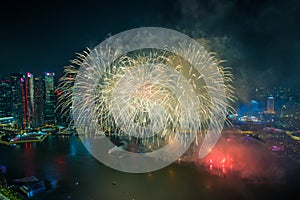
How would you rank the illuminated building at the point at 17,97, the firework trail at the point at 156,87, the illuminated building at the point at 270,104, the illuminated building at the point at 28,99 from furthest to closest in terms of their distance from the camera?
the illuminated building at the point at 270,104 < the illuminated building at the point at 17,97 < the illuminated building at the point at 28,99 < the firework trail at the point at 156,87

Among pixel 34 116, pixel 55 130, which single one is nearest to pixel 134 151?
pixel 55 130

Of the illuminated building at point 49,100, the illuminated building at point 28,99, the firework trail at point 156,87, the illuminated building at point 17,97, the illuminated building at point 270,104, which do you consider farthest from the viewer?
the illuminated building at point 270,104

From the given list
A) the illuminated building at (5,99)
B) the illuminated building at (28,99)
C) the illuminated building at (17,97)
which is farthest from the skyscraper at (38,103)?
the illuminated building at (5,99)

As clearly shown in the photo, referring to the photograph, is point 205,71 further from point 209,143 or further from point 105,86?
point 209,143

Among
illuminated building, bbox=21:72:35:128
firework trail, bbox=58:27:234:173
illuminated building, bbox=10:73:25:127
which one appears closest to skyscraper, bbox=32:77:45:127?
illuminated building, bbox=21:72:35:128

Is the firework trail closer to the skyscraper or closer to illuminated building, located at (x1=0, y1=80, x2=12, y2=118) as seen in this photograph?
the skyscraper

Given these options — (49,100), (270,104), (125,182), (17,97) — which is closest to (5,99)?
(17,97)

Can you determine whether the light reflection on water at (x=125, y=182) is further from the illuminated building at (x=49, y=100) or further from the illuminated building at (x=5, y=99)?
the illuminated building at (x=5, y=99)
